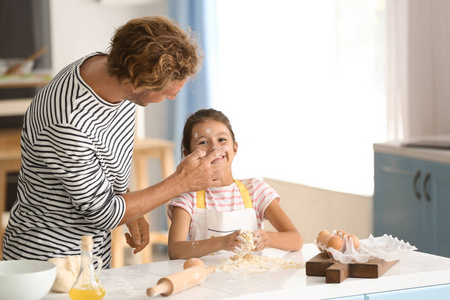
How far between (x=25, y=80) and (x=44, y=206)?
3512mm

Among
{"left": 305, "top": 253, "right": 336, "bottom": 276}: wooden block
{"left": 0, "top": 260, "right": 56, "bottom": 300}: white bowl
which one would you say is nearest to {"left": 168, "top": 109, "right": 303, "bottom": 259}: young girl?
{"left": 305, "top": 253, "right": 336, "bottom": 276}: wooden block

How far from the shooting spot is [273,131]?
475 centimetres

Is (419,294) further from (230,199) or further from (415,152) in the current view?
(415,152)

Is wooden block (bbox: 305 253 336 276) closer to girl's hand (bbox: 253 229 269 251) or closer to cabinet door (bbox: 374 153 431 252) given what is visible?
girl's hand (bbox: 253 229 269 251)

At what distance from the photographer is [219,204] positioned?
2.34m

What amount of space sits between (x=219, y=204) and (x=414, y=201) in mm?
1461

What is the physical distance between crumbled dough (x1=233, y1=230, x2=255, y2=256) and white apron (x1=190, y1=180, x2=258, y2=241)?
0.85ft

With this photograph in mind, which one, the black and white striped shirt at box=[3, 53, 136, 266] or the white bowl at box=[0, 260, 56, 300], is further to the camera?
the black and white striped shirt at box=[3, 53, 136, 266]

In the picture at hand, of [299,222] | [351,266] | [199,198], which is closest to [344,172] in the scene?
[299,222]

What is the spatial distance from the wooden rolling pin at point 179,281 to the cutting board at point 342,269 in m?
0.27

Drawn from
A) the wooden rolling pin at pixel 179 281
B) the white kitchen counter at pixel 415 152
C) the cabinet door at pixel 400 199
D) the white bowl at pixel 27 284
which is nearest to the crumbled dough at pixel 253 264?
the wooden rolling pin at pixel 179 281

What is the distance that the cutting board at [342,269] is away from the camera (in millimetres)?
1753

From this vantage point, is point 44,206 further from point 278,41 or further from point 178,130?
point 178,130

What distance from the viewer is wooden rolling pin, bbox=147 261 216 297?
5.38 feet
